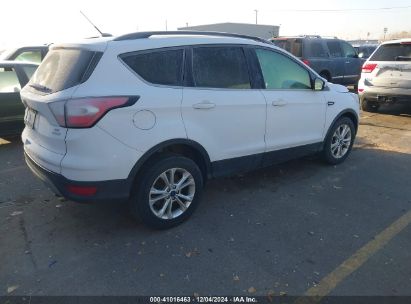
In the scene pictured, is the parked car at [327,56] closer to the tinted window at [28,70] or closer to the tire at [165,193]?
the tinted window at [28,70]

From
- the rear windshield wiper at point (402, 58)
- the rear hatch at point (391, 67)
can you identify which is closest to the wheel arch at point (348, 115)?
the rear hatch at point (391, 67)

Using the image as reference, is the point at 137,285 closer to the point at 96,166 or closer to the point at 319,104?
the point at 96,166

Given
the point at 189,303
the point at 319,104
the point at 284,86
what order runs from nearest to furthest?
the point at 189,303 → the point at 284,86 → the point at 319,104

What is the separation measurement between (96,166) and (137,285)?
1007mm

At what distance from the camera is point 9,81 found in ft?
21.7

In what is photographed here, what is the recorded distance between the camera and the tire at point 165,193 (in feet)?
11.3

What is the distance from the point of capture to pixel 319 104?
16.4 ft

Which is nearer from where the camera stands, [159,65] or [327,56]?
[159,65]

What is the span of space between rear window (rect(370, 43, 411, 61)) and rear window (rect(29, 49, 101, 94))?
742cm

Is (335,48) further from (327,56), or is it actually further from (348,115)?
(348,115)

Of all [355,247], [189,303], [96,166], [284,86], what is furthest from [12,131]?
[355,247]

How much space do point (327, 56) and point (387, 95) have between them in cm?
419

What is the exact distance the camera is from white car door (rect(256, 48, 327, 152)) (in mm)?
4386

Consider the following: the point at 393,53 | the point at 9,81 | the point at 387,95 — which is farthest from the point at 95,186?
the point at 393,53
